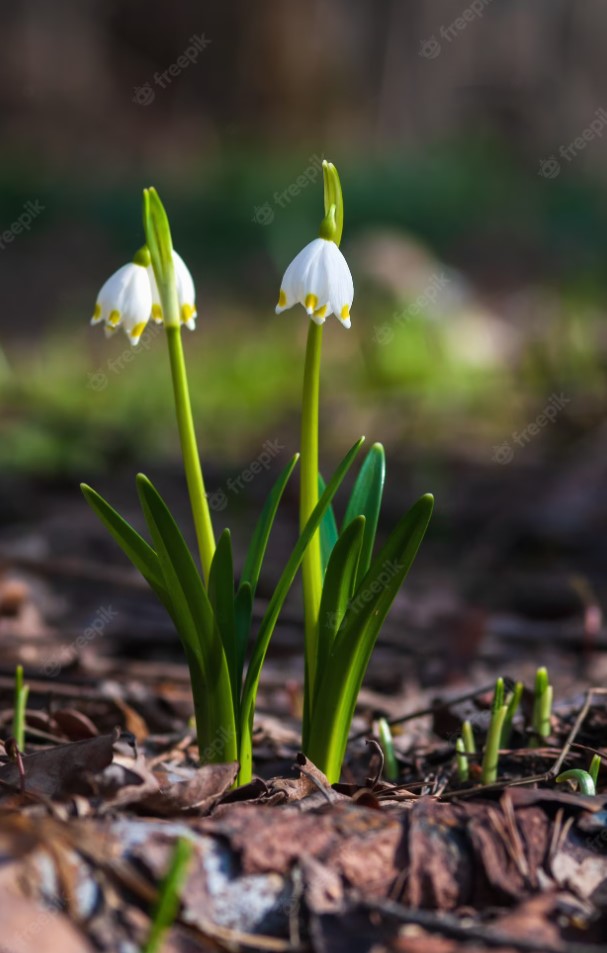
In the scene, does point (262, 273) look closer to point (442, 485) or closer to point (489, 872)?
point (442, 485)

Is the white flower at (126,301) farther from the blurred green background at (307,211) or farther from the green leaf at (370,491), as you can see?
the blurred green background at (307,211)

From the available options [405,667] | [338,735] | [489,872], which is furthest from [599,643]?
[489,872]

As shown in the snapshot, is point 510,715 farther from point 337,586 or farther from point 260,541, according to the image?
point 260,541

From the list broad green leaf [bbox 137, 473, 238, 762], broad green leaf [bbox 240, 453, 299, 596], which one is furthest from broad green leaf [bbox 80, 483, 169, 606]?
broad green leaf [bbox 240, 453, 299, 596]

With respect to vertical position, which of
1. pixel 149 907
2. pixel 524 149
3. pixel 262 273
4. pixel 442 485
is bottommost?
pixel 149 907

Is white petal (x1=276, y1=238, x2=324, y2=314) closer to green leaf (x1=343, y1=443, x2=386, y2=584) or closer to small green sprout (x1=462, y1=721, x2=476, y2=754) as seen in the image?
green leaf (x1=343, y1=443, x2=386, y2=584)

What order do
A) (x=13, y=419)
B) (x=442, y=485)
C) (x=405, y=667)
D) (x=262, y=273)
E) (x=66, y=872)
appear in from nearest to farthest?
(x=66, y=872)
(x=405, y=667)
(x=442, y=485)
(x=13, y=419)
(x=262, y=273)

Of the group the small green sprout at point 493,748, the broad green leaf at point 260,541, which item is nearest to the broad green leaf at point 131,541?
the broad green leaf at point 260,541
